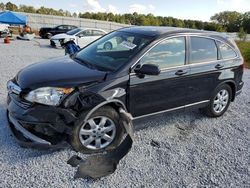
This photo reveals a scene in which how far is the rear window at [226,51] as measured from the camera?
4697 millimetres

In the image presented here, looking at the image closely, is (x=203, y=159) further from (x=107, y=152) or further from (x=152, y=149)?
(x=107, y=152)

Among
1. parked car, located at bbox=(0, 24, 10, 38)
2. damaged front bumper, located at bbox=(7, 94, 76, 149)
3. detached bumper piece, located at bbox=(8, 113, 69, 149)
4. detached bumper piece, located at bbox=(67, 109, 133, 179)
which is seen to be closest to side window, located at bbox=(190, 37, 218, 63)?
detached bumper piece, located at bbox=(67, 109, 133, 179)

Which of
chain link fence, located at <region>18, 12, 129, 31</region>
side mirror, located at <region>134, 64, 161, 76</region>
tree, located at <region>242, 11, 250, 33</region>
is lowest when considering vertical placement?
side mirror, located at <region>134, 64, 161, 76</region>

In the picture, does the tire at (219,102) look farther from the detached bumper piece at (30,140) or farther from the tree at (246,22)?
the tree at (246,22)

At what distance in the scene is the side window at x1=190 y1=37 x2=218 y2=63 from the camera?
4.18 m

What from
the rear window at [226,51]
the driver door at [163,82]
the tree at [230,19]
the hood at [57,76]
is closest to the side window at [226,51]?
the rear window at [226,51]

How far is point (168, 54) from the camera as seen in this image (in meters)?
3.90

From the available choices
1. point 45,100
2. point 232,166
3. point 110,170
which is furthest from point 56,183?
point 232,166

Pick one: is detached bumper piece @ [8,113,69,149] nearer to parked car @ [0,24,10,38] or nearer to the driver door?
the driver door

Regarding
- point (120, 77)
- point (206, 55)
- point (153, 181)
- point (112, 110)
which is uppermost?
point (206, 55)

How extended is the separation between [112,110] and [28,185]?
4.44ft

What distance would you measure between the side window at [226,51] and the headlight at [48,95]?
10.0 ft

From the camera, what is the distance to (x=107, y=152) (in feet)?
11.2

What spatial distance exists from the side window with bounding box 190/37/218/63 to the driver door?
0.21 metres
